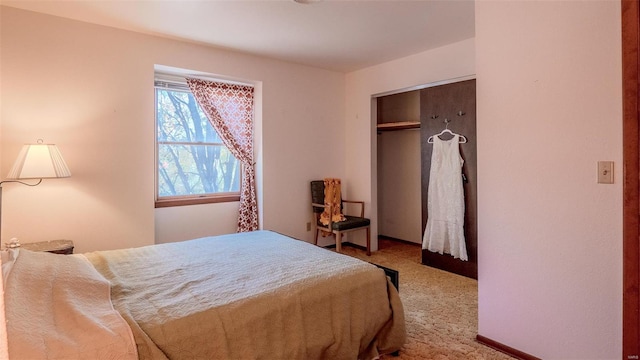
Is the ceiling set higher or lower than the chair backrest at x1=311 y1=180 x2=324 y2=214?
higher

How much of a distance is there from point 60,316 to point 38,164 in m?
1.83

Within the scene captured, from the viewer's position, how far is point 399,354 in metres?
2.31

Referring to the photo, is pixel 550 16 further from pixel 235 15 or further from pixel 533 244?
pixel 235 15

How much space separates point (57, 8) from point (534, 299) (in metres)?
4.03

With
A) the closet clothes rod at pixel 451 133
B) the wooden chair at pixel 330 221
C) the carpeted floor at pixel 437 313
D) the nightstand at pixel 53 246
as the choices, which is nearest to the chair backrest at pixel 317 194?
the wooden chair at pixel 330 221

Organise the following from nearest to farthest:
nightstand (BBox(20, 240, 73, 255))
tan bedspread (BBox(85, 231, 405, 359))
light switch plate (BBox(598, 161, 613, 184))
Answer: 1. tan bedspread (BBox(85, 231, 405, 359))
2. light switch plate (BBox(598, 161, 613, 184))
3. nightstand (BBox(20, 240, 73, 255))

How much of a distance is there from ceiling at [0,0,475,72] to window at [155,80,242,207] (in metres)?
0.74

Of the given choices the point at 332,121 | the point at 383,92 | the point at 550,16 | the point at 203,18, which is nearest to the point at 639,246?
the point at 550,16

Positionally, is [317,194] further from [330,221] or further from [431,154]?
[431,154]

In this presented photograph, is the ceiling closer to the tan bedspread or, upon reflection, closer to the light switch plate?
the light switch plate

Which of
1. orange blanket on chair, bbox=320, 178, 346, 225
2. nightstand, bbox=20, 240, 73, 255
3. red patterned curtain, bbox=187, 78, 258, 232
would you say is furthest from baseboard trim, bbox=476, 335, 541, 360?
nightstand, bbox=20, 240, 73, 255

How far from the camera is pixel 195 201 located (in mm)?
4059

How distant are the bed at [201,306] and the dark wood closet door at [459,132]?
1843 mm

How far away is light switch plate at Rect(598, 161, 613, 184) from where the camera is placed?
1.87m
